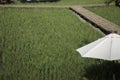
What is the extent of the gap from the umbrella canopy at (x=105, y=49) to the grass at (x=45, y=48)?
1548 mm

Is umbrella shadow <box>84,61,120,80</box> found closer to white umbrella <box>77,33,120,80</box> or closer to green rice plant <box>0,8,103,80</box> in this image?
green rice plant <box>0,8,103,80</box>

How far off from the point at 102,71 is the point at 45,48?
3.43 meters

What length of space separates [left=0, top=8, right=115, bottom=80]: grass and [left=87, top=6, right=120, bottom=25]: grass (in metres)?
2.12

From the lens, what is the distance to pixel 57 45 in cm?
1293

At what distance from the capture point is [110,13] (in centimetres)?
2172

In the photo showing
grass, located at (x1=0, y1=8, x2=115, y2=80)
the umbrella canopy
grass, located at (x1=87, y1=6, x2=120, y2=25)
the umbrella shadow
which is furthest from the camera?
grass, located at (x1=87, y1=6, x2=120, y2=25)

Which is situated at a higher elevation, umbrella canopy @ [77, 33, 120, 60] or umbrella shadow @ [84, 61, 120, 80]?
umbrella canopy @ [77, 33, 120, 60]

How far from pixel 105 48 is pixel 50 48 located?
4847 millimetres

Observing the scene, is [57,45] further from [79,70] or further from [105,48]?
[105,48]

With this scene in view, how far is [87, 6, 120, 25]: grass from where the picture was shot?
19.1m

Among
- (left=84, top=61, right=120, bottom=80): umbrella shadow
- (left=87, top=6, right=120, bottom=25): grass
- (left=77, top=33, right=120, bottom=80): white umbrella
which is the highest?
(left=77, top=33, right=120, bottom=80): white umbrella

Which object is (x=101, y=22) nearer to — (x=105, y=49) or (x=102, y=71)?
(x=102, y=71)

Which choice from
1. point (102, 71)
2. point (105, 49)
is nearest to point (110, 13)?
point (102, 71)

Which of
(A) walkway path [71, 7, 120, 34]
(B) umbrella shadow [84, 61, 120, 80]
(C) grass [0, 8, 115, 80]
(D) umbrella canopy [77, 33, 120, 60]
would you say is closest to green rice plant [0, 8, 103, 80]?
(C) grass [0, 8, 115, 80]
